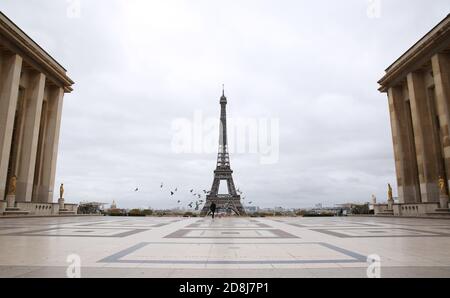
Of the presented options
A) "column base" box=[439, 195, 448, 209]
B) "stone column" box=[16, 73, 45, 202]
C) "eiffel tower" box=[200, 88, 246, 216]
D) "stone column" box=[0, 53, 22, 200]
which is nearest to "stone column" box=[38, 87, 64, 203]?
"stone column" box=[16, 73, 45, 202]

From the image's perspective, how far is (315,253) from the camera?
703cm

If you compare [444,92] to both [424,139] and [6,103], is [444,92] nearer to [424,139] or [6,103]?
[424,139]

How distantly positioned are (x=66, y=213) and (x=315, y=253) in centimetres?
3642

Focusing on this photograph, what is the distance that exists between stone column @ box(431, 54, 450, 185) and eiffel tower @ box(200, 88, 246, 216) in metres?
49.0

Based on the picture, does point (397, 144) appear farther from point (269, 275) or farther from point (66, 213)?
point (66, 213)

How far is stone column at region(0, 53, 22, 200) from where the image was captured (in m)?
29.9

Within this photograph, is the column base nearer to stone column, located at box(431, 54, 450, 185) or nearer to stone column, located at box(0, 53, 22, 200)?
stone column, located at box(431, 54, 450, 185)

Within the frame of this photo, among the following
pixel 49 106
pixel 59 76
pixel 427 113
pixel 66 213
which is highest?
pixel 59 76

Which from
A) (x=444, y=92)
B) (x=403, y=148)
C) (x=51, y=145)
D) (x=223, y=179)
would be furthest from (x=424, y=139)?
(x=223, y=179)

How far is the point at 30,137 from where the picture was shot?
3506 cm

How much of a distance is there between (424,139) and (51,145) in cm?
4811

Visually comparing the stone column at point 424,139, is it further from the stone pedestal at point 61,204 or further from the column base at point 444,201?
the stone pedestal at point 61,204
